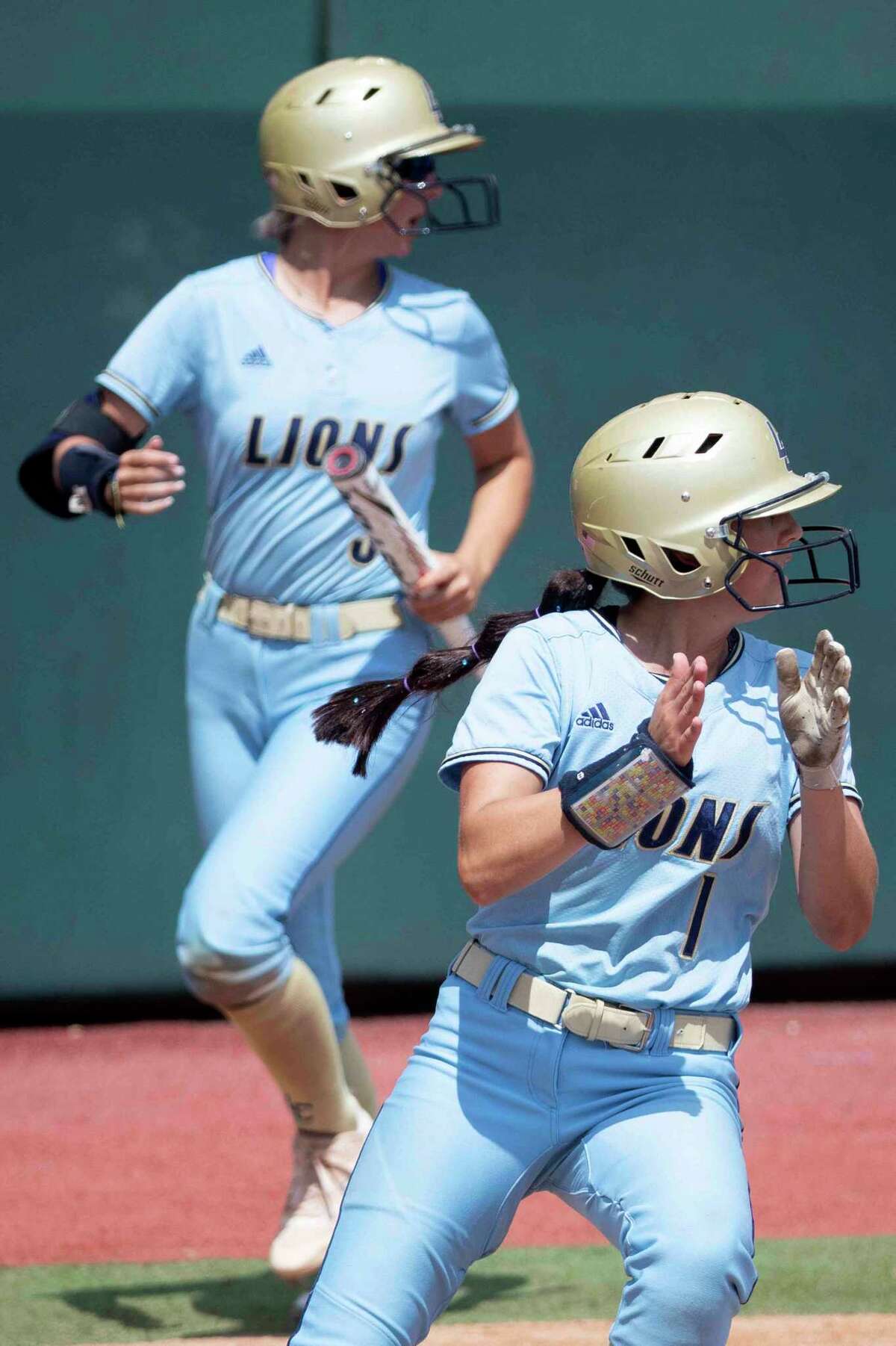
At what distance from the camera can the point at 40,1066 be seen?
6055mm

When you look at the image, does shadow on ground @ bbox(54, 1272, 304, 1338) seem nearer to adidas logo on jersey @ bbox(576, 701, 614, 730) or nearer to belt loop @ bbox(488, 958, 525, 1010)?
belt loop @ bbox(488, 958, 525, 1010)

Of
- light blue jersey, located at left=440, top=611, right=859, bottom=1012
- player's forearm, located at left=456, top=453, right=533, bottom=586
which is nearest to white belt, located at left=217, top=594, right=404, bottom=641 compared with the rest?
player's forearm, located at left=456, top=453, right=533, bottom=586

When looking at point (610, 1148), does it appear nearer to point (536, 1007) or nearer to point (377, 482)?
point (536, 1007)

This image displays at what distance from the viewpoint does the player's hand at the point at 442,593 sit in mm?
4039

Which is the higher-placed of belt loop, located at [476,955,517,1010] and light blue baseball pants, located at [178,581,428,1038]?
belt loop, located at [476,955,517,1010]

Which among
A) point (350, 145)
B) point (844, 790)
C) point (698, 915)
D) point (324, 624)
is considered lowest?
point (324, 624)

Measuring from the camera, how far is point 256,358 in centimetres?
420

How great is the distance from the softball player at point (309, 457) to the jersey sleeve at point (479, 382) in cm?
2

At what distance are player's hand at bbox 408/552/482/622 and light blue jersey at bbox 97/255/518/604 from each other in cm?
15

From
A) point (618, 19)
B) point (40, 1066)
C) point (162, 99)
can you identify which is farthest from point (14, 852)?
point (618, 19)

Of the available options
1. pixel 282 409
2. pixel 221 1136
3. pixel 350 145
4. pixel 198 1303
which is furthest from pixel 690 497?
pixel 221 1136

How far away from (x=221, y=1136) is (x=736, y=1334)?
220 cm

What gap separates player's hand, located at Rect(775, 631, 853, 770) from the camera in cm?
245

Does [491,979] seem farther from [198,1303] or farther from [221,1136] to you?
[221,1136]
